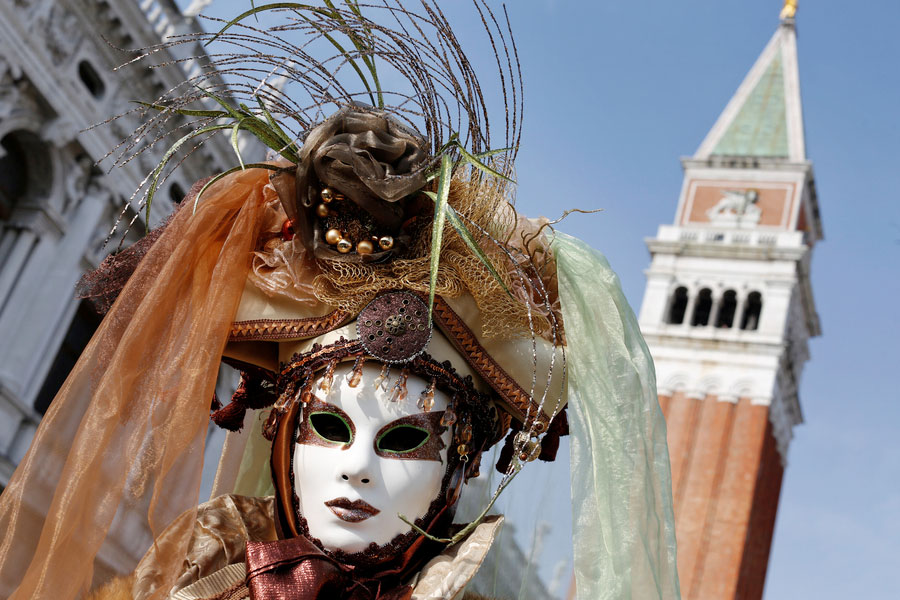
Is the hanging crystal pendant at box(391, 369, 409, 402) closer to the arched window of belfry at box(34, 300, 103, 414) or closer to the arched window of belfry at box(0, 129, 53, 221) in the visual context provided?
the arched window of belfry at box(0, 129, 53, 221)

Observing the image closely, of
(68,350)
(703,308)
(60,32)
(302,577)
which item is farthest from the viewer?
(703,308)

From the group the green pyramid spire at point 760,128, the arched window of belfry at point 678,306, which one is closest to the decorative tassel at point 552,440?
the arched window of belfry at point 678,306

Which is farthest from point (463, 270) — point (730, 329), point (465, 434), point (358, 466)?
point (730, 329)

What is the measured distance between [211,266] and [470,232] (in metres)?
0.47

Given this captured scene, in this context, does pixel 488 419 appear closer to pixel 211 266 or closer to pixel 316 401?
pixel 316 401

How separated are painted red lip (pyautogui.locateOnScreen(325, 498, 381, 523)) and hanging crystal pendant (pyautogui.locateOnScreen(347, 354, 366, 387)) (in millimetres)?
195

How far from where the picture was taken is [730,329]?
72.3 feet

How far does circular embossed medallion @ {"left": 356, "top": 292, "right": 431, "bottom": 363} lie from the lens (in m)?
1.87

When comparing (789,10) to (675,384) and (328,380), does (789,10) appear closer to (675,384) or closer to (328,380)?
(675,384)

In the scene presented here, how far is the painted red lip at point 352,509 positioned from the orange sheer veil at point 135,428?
0.76ft

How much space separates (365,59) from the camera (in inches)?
80.0

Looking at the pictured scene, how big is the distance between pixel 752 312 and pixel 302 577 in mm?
21363

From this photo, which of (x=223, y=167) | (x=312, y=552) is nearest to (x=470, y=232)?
(x=312, y=552)

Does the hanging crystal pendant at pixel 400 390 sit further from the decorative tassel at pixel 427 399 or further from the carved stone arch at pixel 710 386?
the carved stone arch at pixel 710 386
